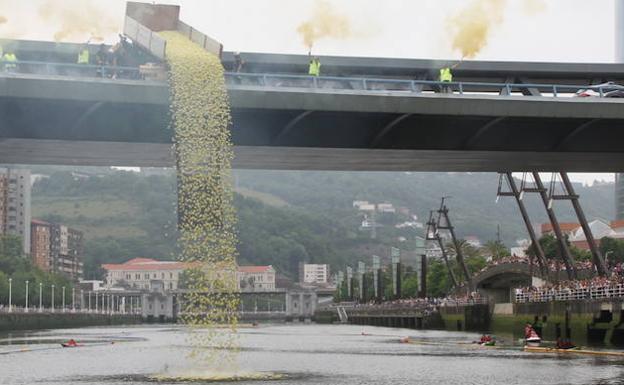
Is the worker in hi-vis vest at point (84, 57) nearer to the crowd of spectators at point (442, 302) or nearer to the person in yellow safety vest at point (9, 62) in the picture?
the person in yellow safety vest at point (9, 62)

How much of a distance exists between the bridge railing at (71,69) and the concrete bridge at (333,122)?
0.76 metres

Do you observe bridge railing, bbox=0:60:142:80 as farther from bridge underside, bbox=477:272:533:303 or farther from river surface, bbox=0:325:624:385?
bridge underside, bbox=477:272:533:303

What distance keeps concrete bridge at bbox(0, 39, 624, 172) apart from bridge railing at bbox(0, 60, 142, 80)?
0.76m

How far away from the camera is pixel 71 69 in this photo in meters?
42.2

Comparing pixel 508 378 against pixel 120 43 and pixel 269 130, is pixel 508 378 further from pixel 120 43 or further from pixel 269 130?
pixel 120 43

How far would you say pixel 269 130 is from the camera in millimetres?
40156

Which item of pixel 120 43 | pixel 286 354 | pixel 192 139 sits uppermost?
pixel 120 43

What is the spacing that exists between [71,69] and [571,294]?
57.0 meters

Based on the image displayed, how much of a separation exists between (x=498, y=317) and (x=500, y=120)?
90721 mm

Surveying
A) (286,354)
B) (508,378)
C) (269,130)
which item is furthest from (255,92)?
(286,354)

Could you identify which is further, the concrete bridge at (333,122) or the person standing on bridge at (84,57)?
the person standing on bridge at (84,57)

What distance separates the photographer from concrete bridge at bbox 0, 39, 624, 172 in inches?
1467

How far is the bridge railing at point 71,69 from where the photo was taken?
38.9 m

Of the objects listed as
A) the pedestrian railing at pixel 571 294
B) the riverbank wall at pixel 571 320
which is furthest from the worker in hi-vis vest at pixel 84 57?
the pedestrian railing at pixel 571 294
